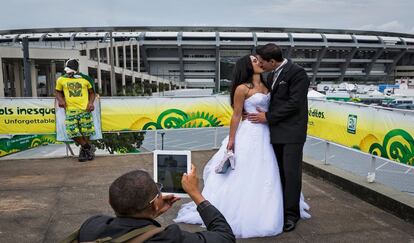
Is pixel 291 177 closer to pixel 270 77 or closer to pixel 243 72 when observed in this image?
pixel 270 77

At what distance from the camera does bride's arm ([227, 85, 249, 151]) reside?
148 inches

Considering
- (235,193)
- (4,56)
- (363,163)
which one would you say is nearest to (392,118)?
(235,193)

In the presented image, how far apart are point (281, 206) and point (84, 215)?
2.11 meters

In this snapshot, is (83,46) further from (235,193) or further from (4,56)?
(235,193)

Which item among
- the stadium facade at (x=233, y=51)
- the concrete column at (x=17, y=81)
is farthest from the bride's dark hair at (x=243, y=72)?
the stadium facade at (x=233, y=51)

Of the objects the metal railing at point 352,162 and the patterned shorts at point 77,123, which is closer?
the patterned shorts at point 77,123

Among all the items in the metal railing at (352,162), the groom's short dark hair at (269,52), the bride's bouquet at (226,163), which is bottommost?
the metal railing at (352,162)

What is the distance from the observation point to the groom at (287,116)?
Result: 3717mm

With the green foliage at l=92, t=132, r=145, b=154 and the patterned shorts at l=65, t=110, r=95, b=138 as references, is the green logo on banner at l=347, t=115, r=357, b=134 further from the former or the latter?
the green foliage at l=92, t=132, r=145, b=154

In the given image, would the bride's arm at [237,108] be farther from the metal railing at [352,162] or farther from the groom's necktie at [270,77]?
the metal railing at [352,162]

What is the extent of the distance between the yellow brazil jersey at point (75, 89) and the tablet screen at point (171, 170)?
4112 mm

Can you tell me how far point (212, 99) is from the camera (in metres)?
7.82

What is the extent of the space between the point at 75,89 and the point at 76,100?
0.18 meters

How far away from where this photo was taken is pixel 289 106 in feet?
12.2
